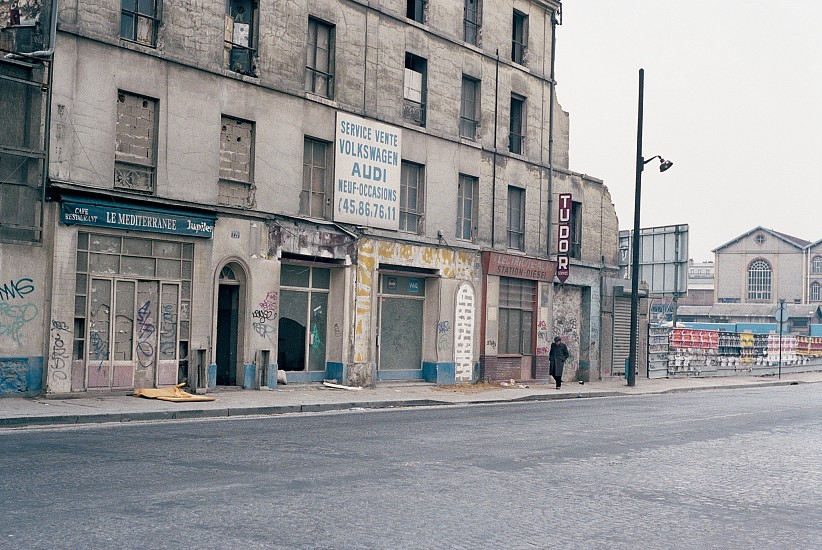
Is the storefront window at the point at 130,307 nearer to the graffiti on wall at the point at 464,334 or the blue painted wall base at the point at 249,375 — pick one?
the blue painted wall base at the point at 249,375

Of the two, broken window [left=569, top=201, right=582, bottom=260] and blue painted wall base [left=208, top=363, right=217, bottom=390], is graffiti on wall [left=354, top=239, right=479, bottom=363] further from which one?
broken window [left=569, top=201, right=582, bottom=260]

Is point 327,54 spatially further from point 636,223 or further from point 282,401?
point 636,223

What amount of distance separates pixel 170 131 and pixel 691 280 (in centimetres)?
11185

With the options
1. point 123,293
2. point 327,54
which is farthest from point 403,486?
point 327,54

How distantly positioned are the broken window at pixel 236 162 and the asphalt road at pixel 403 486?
7.44m

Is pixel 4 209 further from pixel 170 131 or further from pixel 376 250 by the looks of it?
pixel 376 250

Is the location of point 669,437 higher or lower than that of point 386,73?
lower

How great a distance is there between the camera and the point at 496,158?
30125 millimetres

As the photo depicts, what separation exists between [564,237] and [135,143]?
16553mm

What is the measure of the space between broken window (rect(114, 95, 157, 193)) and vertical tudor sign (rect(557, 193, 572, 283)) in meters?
16.0

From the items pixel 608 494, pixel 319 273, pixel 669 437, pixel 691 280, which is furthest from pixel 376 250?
pixel 691 280

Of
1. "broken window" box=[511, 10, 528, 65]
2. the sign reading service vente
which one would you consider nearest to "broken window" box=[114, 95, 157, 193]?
the sign reading service vente

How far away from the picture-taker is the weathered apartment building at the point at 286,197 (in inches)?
721

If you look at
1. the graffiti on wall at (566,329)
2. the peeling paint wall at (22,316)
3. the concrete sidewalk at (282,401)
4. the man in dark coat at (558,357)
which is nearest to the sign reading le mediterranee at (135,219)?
the peeling paint wall at (22,316)
